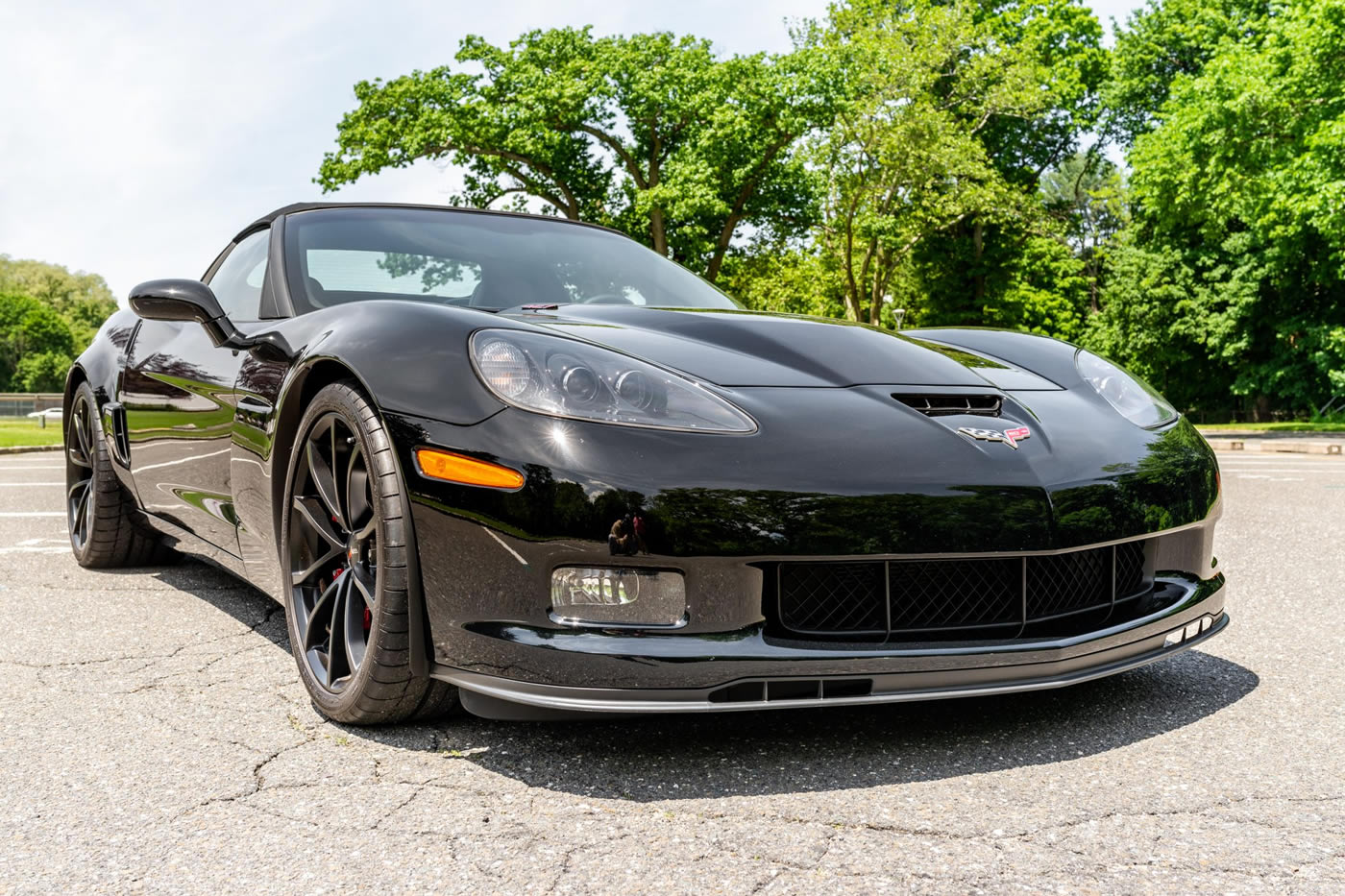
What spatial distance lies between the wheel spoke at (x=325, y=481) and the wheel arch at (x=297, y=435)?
12cm

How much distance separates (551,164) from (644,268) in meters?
21.3

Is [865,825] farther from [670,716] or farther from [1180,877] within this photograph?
[670,716]

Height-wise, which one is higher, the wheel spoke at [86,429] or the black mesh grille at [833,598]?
the wheel spoke at [86,429]

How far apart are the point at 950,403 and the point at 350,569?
4.58 feet

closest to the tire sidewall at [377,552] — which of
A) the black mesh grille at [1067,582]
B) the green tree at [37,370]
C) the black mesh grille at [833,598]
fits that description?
the black mesh grille at [833,598]

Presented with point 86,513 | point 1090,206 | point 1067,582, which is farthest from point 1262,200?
point 1090,206

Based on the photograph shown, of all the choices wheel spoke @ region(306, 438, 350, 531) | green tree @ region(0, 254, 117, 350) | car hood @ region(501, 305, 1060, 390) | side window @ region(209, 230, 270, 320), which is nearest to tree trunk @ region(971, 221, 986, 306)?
side window @ region(209, 230, 270, 320)

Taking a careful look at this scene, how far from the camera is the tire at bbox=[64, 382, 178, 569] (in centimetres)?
450

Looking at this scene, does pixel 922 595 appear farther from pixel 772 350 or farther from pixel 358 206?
pixel 358 206

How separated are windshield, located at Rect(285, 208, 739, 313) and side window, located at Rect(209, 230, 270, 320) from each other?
0.19 meters

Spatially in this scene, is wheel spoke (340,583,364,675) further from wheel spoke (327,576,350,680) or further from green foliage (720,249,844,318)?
green foliage (720,249,844,318)

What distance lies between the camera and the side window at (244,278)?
11.8ft

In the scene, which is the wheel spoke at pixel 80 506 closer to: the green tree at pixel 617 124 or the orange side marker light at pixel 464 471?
the orange side marker light at pixel 464 471

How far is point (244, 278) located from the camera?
388cm
